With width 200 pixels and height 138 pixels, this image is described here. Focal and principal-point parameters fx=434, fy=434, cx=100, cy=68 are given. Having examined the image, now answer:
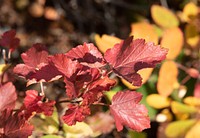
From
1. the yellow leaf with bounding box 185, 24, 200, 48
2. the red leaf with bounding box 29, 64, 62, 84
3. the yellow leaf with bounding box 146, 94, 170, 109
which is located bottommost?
the yellow leaf with bounding box 146, 94, 170, 109

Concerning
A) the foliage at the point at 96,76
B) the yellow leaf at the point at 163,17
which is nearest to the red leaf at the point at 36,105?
the foliage at the point at 96,76

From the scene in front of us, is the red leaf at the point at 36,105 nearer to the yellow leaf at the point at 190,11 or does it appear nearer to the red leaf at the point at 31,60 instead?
the red leaf at the point at 31,60

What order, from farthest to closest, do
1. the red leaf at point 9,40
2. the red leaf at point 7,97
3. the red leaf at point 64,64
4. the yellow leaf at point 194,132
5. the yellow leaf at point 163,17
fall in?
the yellow leaf at point 163,17, the yellow leaf at point 194,132, the red leaf at point 9,40, the red leaf at point 7,97, the red leaf at point 64,64

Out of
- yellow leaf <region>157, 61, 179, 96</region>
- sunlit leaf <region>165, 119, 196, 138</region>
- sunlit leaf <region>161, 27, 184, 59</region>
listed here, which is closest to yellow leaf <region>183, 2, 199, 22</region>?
sunlit leaf <region>161, 27, 184, 59</region>

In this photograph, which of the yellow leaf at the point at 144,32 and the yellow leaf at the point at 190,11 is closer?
the yellow leaf at the point at 144,32

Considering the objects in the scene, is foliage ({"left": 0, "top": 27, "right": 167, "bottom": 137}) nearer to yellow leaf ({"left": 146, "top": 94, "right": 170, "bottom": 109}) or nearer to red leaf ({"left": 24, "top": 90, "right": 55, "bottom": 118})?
red leaf ({"left": 24, "top": 90, "right": 55, "bottom": 118})

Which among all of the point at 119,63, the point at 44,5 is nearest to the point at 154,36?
the point at 119,63

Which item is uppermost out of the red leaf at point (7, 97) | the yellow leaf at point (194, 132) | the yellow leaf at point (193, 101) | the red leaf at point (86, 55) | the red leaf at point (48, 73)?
the red leaf at point (86, 55)
